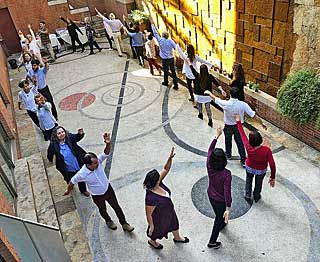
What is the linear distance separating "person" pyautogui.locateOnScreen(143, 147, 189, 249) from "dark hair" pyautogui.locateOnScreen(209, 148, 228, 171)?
61 centimetres

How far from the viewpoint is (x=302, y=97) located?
540 centimetres

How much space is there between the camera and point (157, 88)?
8742 mm

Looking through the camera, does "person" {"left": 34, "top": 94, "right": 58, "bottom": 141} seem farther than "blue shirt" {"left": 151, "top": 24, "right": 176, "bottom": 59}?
No

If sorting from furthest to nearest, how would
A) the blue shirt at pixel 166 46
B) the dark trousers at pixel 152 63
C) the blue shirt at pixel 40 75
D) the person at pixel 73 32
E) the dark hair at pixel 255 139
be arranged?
1. the person at pixel 73 32
2. the dark trousers at pixel 152 63
3. the blue shirt at pixel 166 46
4. the blue shirt at pixel 40 75
5. the dark hair at pixel 255 139

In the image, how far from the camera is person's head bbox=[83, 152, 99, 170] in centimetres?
395

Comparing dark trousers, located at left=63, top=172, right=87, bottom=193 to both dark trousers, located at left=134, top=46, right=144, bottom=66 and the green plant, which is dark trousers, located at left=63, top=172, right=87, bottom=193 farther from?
dark trousers, located at left=134, top=46, right=144, bottom=66

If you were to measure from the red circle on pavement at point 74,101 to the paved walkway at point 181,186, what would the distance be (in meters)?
0.03

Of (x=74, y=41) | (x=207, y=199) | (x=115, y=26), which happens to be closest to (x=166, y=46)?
(x=115, y=26)

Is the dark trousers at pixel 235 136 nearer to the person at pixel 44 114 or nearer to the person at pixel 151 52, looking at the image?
the person at pixel 44 114

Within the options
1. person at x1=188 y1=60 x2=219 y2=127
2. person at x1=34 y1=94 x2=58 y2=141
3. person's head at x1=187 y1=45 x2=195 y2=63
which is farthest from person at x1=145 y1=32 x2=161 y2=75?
person at x1=34 y1=94 x2=58 y2=141

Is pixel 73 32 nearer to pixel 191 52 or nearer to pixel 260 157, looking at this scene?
pixel 191 52

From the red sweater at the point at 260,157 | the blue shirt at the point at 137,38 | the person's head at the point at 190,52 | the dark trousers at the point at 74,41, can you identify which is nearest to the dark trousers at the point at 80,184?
the red sweater at the point at 260,157

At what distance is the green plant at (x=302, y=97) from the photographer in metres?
5.28

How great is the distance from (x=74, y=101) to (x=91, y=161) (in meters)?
5.23
